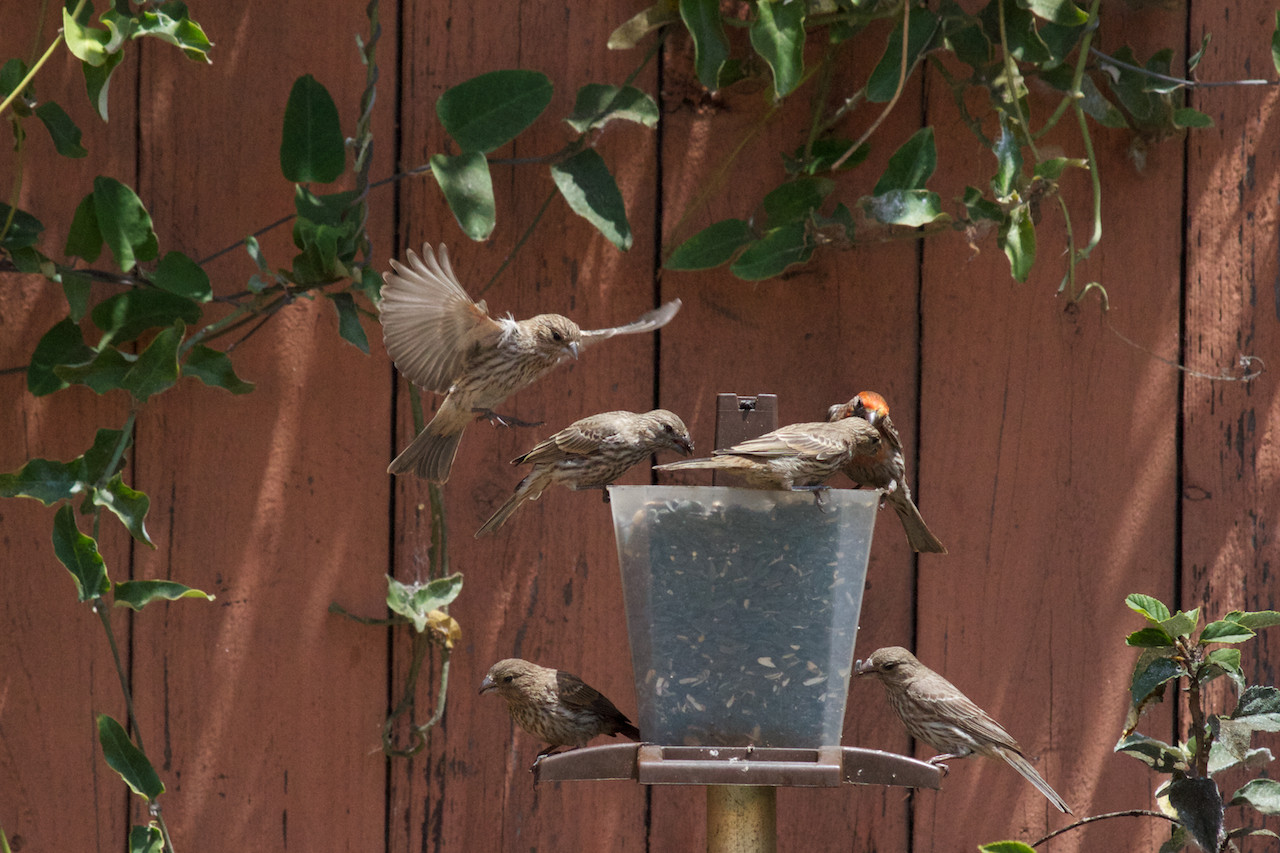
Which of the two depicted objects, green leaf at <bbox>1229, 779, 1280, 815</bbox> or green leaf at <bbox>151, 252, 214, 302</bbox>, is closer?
green leaf at <bbox>1229, 779, 1280, 815</bbox>

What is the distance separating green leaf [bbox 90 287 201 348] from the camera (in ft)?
8.80

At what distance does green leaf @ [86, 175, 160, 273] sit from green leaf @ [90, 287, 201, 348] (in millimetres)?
85

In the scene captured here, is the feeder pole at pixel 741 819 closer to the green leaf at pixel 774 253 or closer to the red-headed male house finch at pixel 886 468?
the red-headed male house finch at pixel 886 468

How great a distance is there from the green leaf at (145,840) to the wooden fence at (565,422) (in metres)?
0.26

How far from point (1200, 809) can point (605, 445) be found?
1.23 m

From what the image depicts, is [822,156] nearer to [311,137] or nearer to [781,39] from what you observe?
[781,39]

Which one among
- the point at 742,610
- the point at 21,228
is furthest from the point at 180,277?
the point at 742,610

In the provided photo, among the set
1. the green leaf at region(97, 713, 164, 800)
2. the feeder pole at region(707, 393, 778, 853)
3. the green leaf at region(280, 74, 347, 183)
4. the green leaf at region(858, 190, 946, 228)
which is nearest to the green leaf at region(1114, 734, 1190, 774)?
the feeder pole at region(707, 393, 778, 853)

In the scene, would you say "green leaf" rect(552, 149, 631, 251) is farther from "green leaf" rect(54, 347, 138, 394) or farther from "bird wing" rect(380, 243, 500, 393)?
"green leaf" rect(54, 347, 138, 394)

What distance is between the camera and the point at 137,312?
2.70 meters

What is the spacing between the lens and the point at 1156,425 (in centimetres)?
302

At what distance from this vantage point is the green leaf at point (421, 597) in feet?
8.95

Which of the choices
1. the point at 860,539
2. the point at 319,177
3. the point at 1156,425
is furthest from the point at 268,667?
the point at 1156,425

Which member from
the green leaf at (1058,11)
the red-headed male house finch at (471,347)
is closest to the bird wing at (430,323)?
the red-headed male house finch at (471,347)
